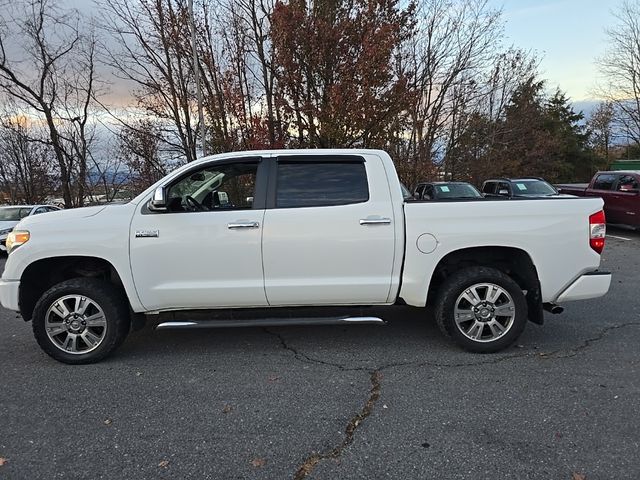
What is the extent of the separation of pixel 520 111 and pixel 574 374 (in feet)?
91.7

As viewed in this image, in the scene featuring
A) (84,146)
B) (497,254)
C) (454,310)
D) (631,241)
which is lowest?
(631,241)

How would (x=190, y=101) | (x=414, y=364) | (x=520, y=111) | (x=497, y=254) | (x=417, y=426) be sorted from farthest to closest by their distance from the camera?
(x=520, y=111) < (x=190, y=101) < (x=497, y=254) < (x=414, y=364) < (x=417, y=426)

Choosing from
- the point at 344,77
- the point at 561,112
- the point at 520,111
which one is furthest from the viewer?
the point at 561,112

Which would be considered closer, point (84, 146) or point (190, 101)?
point (190, 101)

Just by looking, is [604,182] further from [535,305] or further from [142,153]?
[142,153]

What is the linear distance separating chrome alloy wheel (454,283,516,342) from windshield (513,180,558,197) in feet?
33.5

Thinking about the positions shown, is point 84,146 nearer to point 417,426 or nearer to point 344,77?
point 344,77

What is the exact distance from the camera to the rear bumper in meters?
4.07

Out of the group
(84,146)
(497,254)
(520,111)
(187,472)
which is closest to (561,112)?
(520,111)

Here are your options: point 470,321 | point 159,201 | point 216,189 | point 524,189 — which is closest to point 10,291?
point 159,201

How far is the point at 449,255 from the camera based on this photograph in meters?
4.25

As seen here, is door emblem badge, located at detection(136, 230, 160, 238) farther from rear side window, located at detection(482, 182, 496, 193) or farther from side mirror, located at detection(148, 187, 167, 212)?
rear side window, located at detection(482, 182, 496, 193)

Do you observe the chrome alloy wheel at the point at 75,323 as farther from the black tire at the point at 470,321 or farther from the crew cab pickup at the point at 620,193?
the crew cab pickup at the point at 620,193

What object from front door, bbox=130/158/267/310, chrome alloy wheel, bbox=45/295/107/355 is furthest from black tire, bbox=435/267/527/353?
chrome alloy wheel, bbox=45/295/107/355
